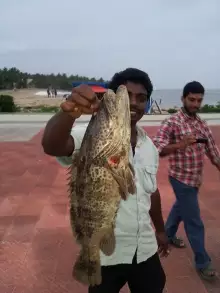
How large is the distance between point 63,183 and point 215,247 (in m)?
3.40

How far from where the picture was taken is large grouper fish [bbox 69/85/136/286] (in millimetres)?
1506

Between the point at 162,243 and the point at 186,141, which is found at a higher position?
the point at 186,141

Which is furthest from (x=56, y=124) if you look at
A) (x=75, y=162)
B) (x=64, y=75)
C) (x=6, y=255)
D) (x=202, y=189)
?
(x=64, y=75)

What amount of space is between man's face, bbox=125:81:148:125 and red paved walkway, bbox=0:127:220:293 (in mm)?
1988

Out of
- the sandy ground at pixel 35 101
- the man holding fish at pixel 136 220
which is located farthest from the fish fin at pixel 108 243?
the sandy ground at pixel 35 101

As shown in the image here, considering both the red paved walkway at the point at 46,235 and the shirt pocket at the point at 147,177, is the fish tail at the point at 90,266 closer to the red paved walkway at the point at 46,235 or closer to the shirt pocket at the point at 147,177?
the shirt pocket at the point at 147,177

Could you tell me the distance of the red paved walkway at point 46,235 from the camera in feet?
11.0

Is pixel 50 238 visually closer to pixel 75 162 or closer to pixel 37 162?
pixel 75 162

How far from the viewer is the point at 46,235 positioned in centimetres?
438

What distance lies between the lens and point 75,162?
1.63 m

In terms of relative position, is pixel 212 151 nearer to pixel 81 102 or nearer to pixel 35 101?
pixel 81 102

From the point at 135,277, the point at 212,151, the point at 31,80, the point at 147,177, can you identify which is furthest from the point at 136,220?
the point at 31,80

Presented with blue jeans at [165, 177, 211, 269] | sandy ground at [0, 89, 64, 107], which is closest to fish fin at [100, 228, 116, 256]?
blue jeans at [165, 177, 211, 269]

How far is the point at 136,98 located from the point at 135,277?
1.09m
